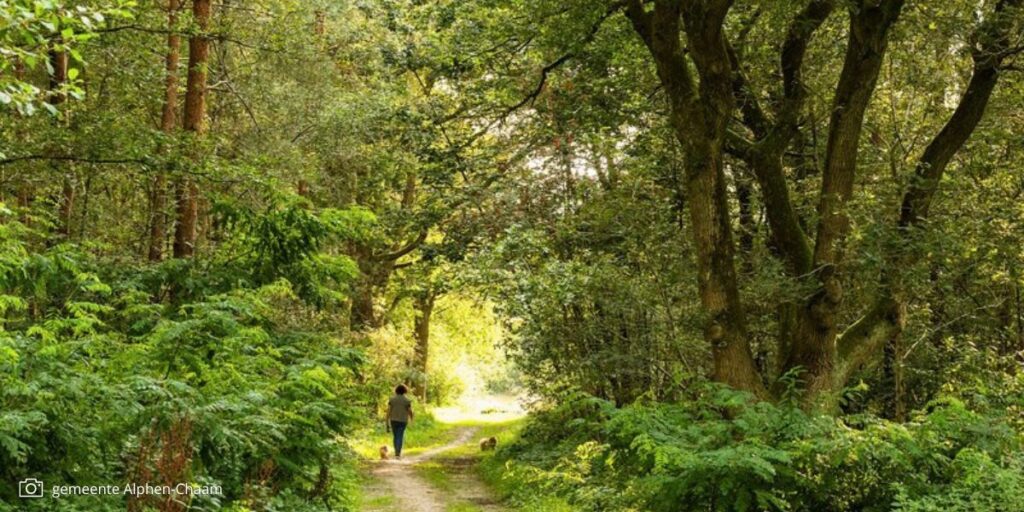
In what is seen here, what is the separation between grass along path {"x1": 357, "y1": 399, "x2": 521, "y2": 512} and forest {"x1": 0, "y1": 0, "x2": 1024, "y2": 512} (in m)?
0.14

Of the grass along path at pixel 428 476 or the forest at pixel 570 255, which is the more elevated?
the forest at pixel 570 255

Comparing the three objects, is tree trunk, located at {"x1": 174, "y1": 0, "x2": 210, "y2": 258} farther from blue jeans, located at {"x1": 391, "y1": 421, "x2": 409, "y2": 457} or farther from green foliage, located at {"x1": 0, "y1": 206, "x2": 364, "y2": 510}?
blue jeans, located at {"x1": 391, "y1": 421, "x2": 409, "y2": 457}

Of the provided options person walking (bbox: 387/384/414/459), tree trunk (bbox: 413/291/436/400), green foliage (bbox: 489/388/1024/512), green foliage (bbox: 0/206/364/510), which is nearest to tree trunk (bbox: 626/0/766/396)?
green foliage (bbox: 489/388/1024/512)

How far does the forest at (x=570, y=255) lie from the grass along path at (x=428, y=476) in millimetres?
144

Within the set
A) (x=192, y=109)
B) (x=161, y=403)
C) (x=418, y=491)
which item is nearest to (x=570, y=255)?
(x=418, y=491)

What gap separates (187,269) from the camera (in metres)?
10.9

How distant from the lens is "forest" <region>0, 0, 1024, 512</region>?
20.7 ft

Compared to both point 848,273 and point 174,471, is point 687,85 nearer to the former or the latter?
point 848,273

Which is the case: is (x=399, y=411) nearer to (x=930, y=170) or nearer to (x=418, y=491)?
(x=418, y=491)

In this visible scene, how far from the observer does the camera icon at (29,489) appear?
5078mm

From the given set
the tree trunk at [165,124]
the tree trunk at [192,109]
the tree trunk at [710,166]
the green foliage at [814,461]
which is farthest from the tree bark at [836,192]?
the tree trunk at [165,124]

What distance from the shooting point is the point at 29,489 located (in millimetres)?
5113

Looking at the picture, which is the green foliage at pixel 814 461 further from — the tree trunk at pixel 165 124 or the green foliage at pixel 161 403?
the tree trunk at pixel 165 124

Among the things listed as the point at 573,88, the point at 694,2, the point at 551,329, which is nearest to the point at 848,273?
the point at 694,2
